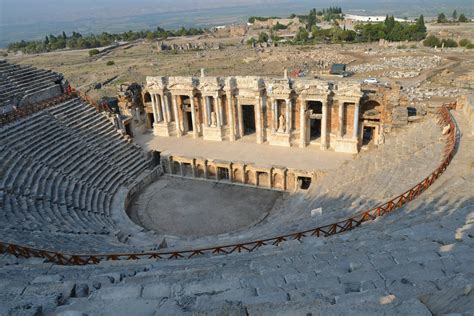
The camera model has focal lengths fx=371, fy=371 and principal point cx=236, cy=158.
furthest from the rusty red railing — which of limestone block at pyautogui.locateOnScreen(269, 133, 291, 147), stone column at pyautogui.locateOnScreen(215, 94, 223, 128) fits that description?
stone column at pyautogui.locateOnScreen(215, 94, 223, 128)

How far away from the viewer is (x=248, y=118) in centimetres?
3045

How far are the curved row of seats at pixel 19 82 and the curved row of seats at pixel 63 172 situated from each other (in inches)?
75.5

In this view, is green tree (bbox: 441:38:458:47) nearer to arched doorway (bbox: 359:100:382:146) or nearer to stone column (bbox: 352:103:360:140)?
arched doorway (bbox: 359:100:382:146)

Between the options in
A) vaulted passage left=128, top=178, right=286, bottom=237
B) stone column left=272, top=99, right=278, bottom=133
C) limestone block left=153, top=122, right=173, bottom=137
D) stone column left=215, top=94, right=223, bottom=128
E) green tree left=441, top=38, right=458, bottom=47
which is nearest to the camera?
vaulted passage left=128, top=178, right=286, bottom=237

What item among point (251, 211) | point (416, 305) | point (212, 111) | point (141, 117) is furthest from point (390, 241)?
point (141, 117)

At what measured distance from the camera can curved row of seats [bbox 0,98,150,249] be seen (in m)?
15.8

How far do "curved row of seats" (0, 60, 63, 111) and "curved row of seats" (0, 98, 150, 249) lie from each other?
1.92m

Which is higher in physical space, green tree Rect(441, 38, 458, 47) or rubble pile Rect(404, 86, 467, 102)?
green tree Rect(441, 38, 458, 47)

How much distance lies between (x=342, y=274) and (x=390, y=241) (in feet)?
9.17

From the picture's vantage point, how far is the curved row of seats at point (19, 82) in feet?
78.9


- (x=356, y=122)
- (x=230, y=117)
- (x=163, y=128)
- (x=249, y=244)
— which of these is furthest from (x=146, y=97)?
(x=249, y=244)

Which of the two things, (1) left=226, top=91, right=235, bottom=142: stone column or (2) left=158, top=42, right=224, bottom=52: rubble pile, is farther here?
(2) left=158, top=42, right=224, bottom=52: rubble pile

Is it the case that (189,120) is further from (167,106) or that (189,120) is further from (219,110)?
(219,110)

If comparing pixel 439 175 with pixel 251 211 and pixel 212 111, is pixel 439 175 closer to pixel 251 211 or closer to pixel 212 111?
pixel 251 211
